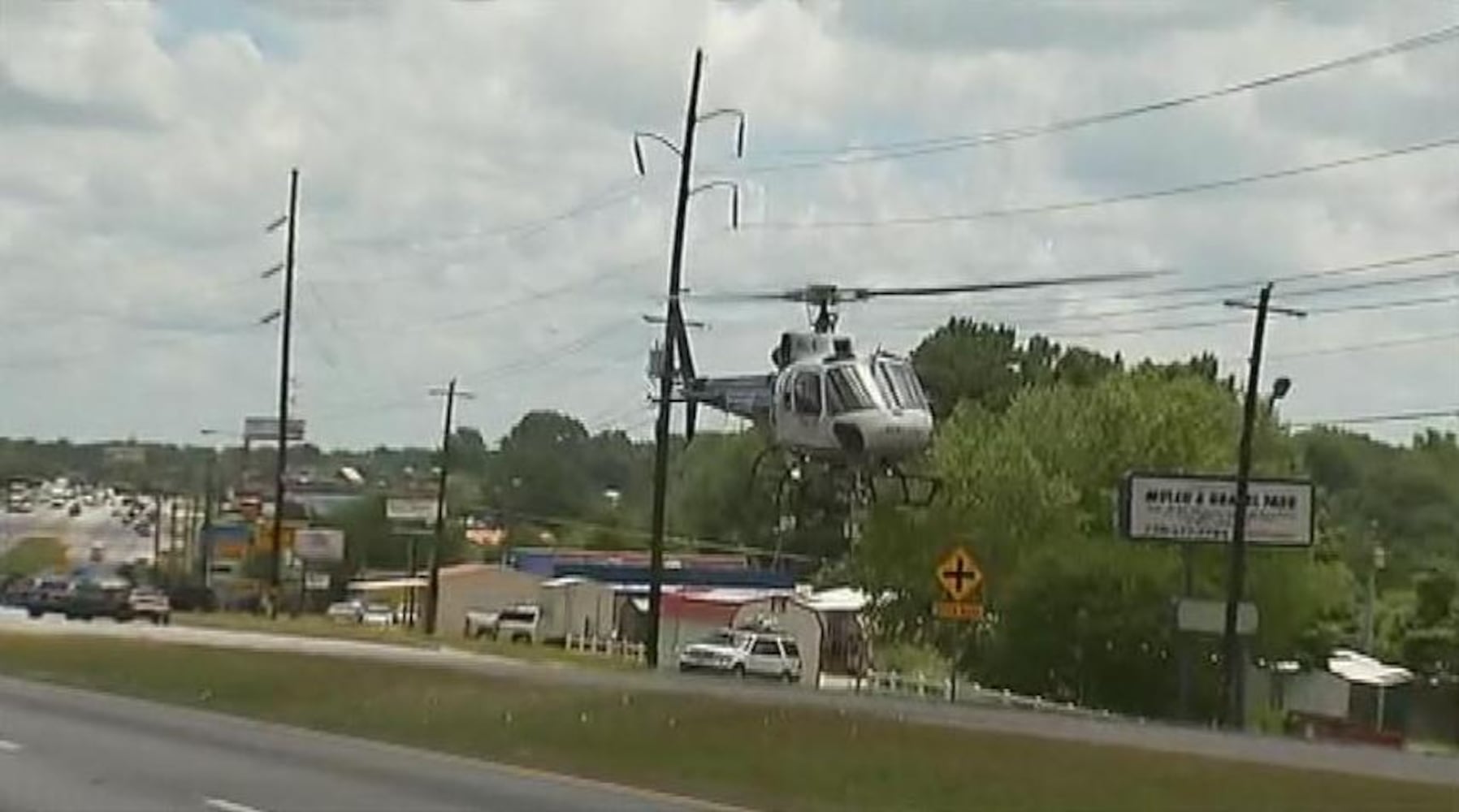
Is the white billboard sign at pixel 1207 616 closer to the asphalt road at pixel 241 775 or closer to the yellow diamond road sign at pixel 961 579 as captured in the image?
the yellow diamond road sign at pixel 961 579

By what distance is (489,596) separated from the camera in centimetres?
12812

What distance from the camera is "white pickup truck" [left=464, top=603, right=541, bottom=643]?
102 metres

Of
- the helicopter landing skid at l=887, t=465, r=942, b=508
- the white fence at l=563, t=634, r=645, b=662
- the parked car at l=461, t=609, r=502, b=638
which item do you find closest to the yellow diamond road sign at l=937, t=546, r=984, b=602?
the helicopter landing skid at l=887, t=465, r=942, b=508

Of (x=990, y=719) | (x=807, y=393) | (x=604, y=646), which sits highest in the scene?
(x=807, y=393)

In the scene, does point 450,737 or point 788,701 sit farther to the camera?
point 788,701

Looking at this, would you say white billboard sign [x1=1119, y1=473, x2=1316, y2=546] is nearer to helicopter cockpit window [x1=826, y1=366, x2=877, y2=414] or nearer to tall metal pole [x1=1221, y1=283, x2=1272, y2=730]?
tall metal pole [x1=1221, y1=283, x2=1272, y2=730]

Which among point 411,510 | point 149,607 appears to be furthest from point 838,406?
point 411,510

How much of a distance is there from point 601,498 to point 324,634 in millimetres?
116143

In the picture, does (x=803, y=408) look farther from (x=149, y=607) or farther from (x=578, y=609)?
(x=578, y=609)

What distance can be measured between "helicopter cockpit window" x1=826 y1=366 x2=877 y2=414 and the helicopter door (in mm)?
251

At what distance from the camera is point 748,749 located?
1201 inches

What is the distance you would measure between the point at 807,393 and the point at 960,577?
291 inches

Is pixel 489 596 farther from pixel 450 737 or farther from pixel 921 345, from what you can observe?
pixel 450 737

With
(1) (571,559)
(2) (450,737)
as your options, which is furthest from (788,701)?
(1) (571,559)
